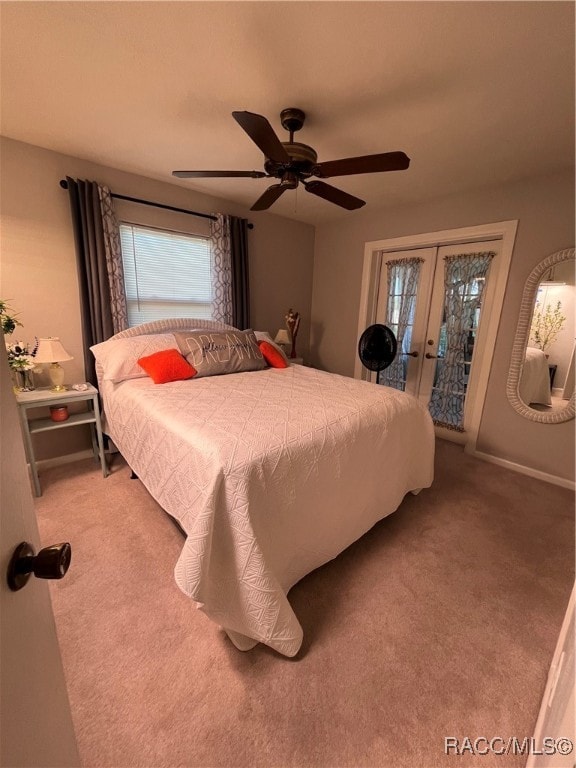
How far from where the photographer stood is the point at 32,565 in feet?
1.64

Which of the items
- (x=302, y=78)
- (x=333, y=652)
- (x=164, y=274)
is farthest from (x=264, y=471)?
(x=164, y=274)

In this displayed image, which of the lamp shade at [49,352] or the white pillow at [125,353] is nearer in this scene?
the lamp shade at [49,352]

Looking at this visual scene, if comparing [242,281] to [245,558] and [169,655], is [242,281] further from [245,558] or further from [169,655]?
[169,655]

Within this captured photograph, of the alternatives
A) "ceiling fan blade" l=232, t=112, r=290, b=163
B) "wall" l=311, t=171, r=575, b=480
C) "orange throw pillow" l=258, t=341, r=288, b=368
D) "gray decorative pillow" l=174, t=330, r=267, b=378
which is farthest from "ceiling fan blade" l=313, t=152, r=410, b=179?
"wall" l=311, t=171, r=575, b=480

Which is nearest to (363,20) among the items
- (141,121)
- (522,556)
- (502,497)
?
(141,121)

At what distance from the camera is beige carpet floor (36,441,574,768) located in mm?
1030

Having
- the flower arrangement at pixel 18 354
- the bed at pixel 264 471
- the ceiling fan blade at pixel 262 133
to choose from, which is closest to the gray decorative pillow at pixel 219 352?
the bed at pixel 264 471

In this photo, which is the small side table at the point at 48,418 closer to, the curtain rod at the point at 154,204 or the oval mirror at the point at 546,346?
the curtain rod at the point at 154,204

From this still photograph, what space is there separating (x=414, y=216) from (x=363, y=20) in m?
2.22

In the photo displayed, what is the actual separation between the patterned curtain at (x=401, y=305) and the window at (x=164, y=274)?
2015 mm

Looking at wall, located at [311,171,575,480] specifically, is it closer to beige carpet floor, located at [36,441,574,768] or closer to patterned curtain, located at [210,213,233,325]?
beige carpet floor, located at [36,441,574,768]

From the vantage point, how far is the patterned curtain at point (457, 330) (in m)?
3.00

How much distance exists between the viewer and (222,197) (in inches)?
126

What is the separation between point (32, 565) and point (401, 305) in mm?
3684
